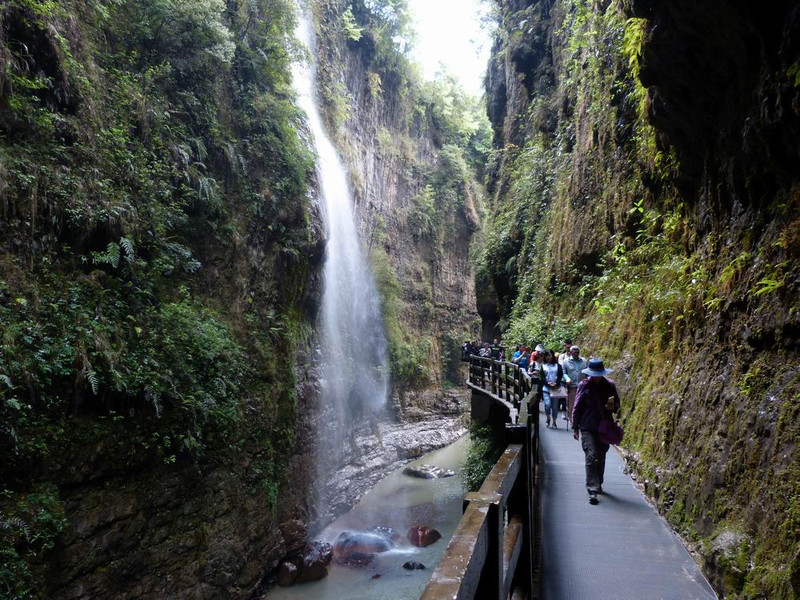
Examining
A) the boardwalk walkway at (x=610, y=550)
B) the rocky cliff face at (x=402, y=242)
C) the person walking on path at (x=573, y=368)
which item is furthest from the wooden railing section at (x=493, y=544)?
the rocky cliff face at (x=402, y=242)

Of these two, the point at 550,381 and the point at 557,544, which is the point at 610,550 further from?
the point at 550,381

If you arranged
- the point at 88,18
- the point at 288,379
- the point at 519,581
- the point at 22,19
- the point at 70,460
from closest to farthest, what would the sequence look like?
the point at 519,581
the point at 70,460
the point at 22,19
the point at 88,18
the point at 288,379

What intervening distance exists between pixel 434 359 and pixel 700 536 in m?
28.1

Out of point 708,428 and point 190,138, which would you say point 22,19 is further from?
point 708,428

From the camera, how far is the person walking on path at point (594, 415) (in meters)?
5.78

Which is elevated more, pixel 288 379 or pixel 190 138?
pixel 190 138

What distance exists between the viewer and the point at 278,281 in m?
15.9

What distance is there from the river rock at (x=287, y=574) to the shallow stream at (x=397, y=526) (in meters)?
0.17

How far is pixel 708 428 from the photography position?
4.75 metres

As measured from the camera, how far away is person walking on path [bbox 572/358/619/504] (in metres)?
5.78

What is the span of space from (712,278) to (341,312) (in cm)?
1904

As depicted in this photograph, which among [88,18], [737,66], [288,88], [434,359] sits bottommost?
[434,359]

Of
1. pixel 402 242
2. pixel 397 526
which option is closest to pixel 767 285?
pixel 397 526

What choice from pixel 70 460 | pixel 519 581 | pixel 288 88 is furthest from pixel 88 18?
pixel 519 581
